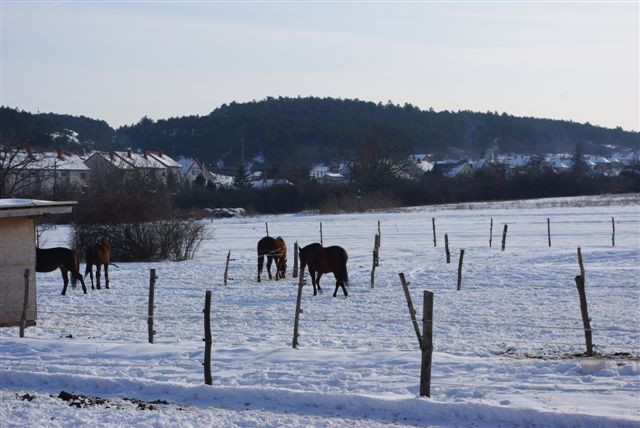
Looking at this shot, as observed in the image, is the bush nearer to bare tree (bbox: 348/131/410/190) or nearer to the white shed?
the white shed

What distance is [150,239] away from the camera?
35.2 m

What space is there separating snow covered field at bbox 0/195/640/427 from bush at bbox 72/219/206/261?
6.40 m

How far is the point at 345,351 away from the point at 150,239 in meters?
23.6

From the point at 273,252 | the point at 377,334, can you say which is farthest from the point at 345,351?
the point at 273,252

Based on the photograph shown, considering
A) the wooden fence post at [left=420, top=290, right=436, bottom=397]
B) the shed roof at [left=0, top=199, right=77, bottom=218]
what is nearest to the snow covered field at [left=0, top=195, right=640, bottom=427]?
the wooden fence post at [left=420, top=290, right=436, bottom=397]

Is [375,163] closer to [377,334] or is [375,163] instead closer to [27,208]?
[27,208]

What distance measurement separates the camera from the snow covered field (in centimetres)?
959

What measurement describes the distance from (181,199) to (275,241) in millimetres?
55416

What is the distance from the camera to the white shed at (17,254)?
16.8 meters

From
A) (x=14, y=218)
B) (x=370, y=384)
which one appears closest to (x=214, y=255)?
(x=14, y=218)

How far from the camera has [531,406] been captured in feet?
30.4

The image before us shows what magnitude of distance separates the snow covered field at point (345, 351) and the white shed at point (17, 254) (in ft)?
2.08

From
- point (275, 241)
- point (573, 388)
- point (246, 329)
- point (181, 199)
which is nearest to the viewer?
point (573, 388)

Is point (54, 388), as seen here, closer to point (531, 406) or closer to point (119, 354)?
point (119, 354)
